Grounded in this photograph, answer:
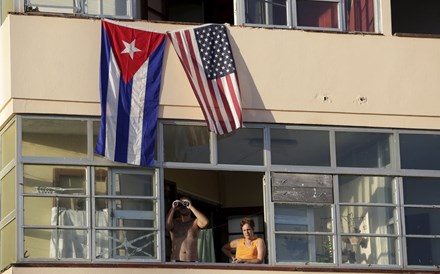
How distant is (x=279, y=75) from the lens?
932 inches

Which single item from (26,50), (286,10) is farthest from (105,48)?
(286,10)

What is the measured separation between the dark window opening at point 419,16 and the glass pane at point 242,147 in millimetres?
4341

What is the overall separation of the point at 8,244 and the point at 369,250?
4892 mm

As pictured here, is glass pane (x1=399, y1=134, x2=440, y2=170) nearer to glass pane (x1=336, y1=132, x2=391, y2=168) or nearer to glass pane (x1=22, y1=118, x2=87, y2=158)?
glass pane (x1=336, y1=132, x2=391, y2=168)

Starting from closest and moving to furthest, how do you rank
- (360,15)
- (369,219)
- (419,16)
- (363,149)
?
1. (369,219)
2. (363,149)
3. (360,15)
4. (419,16)

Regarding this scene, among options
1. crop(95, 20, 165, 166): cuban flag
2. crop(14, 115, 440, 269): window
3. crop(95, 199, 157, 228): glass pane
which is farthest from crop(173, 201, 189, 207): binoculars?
crop(95, 20, 165, 166): cuban flag

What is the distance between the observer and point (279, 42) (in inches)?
936

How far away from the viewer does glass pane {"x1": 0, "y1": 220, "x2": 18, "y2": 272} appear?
22.4 m

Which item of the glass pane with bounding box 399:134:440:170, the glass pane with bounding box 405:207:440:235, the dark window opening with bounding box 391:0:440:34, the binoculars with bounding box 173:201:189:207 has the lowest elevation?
the glass pane with bounding box 405:207:440:235

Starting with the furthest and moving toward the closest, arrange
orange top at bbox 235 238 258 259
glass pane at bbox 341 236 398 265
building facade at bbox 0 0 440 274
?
glass pane at bbox 341 236 398 265 < orange top at bbox 235 238 258 259 < building facade at bbox 0 0 440 274

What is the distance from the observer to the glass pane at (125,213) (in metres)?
22.7

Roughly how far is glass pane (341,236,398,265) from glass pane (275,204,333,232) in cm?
35

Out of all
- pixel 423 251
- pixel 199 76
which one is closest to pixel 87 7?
pixel 199 76

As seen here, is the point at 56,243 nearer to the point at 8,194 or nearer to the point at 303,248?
the point at 8,194
